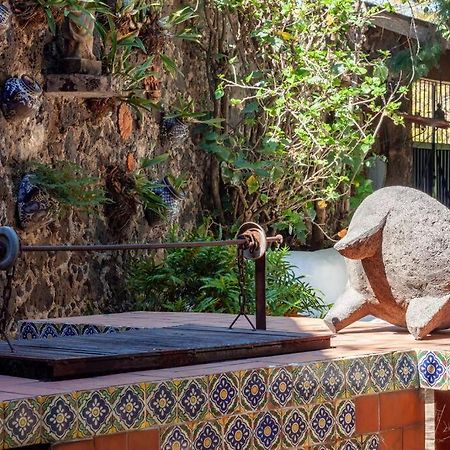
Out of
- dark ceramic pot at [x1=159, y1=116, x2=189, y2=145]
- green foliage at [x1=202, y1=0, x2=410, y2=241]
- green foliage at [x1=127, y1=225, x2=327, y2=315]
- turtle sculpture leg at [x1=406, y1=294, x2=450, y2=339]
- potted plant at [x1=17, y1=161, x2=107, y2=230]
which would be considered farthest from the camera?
green foliage at [x1=202, y1=0, x2=410, y2=241]

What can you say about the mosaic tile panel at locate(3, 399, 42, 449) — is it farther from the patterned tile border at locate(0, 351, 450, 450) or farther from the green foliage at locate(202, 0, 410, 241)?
the green foliage at locate(202, 0, 410, 241)

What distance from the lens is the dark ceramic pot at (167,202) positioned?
7.86 meters

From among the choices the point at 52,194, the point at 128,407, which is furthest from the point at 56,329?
the point at 128,407

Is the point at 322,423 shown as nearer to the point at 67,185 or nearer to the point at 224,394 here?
the point at 224,394

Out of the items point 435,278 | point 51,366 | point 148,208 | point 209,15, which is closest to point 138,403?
point 51,366

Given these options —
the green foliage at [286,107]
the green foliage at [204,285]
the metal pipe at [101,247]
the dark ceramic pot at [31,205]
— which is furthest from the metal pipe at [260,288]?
the green foliage at [286,107]

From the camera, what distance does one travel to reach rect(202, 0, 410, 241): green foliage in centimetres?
902

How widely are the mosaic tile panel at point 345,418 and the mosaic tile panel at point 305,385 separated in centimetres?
15

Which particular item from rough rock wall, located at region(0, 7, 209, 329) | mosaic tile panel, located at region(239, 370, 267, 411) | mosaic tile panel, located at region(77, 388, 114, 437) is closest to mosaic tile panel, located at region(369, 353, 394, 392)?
mosaic tile panel, located at region(239, 370, 267, 411)

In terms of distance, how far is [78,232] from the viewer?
7230mm

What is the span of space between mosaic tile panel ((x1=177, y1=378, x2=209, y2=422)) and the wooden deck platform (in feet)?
0.78

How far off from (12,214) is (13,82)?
811mm

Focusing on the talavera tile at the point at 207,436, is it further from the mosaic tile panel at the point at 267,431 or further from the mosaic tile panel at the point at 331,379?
the mosaic tile panel at the point at 331,379

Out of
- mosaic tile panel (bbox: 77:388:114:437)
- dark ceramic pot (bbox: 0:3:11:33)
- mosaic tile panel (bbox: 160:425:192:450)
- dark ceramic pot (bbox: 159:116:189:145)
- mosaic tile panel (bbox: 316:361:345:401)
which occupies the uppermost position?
dark ceramic pot (bbox: 0:3:11:33)
